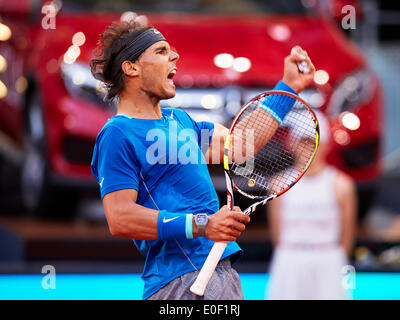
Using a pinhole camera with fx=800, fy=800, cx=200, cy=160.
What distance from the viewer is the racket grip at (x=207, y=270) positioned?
1.80 metres

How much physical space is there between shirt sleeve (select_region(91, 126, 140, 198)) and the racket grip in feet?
0.76

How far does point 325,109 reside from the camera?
156 inches

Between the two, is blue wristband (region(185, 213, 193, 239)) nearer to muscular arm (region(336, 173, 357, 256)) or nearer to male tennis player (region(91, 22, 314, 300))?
male tennis player (region(91, 22, 314, 300))

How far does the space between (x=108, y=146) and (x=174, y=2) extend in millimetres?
2897

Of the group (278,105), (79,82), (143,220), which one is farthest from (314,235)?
(143,220)

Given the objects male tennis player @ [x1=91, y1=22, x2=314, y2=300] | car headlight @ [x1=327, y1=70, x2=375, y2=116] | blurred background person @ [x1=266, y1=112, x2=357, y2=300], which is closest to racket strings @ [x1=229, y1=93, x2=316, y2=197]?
male tennis player @ [x1=91, y1=22, x2=314, y2=300]

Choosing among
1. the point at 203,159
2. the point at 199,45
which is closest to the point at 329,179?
the point at 199,45

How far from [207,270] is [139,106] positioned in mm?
412

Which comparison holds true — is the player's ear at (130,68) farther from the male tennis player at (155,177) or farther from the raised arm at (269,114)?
the raised arm at (269,114)

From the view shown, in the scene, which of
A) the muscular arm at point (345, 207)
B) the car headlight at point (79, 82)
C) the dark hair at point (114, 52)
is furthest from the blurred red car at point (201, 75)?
the dark hair at point (114, 52)

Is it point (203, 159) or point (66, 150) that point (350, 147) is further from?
point (203, 159)

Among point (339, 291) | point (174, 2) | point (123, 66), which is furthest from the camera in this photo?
point (174, 2)

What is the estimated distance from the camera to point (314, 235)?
3578 millimetres

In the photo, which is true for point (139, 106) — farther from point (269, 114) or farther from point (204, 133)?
point (269, 114)
